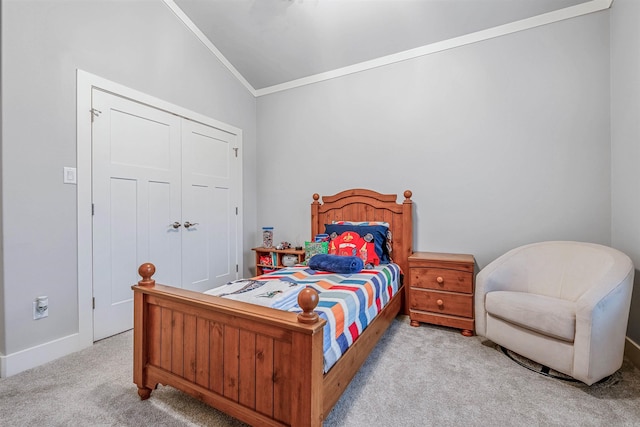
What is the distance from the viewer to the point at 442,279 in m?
2.54

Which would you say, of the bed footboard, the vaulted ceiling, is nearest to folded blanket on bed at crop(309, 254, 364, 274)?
the bed footboard

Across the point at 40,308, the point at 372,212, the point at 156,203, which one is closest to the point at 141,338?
the point at 40,308

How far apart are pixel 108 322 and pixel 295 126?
2.91 meters

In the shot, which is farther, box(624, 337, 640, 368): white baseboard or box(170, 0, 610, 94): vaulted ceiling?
box(170, 0, 610, 94): vaulted ceiling

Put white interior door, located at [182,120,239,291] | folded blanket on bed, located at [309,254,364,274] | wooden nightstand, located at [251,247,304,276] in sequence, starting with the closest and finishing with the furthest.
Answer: folded blanket on bed, located at [309,254,364,274]
white interior door, located at [182,120,239,291]
wooden nightstand, located at [251,247,304,276]

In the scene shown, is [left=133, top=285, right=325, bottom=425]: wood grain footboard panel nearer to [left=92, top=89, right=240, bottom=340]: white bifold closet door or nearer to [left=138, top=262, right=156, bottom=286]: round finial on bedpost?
[left=138, top=262, right=156, bottom=286]: round finial on bedpost

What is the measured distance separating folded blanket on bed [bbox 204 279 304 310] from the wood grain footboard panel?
25 cm

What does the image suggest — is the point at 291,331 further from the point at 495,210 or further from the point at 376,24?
the point at 376,24

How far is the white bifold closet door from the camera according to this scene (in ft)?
7.99

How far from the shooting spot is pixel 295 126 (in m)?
3.81

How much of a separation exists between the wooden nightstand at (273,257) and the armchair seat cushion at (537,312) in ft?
6.52

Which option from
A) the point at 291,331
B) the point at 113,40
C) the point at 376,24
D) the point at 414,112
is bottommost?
the point at 291,331

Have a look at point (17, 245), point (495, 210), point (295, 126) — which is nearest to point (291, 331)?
point (17, 245)

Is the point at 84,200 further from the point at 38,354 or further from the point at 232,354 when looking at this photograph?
the point at 232,354
